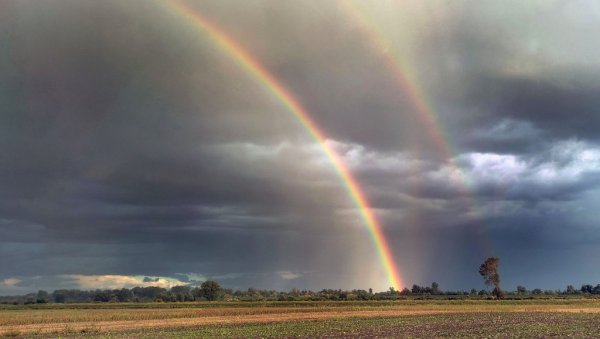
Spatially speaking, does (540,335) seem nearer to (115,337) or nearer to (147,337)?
(147,337)

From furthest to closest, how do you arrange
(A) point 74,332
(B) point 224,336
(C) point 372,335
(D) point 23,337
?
1. (A) point 74,332
2. (D) point 23,337
3. (B) point 224,336
4. (C) point 372,335

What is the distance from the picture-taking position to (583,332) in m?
47.2

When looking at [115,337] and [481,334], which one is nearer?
[481,334]

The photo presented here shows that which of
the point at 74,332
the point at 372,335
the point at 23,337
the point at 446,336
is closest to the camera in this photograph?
the point at 446,336

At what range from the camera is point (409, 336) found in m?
44.8

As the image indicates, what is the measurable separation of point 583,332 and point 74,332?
5719 centimetres

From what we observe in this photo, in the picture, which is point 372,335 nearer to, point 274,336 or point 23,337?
point 274,336

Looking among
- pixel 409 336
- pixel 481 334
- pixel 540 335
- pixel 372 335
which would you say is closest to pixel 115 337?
pixel 372 335

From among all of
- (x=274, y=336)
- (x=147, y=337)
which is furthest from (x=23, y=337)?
(x=274, y=336)

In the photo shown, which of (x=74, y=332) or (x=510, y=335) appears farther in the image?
(x=74, y=332)

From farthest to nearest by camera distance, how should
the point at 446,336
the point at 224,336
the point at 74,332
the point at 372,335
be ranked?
the point at 74,332 → the point at 224,336 → the point at 372,335 → the point at 446,336

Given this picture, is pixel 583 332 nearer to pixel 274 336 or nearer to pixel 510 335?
pixel 510 335

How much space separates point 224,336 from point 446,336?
21.6 metres

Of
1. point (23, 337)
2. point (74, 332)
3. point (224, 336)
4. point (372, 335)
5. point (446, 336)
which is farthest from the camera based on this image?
point (74, 332)
